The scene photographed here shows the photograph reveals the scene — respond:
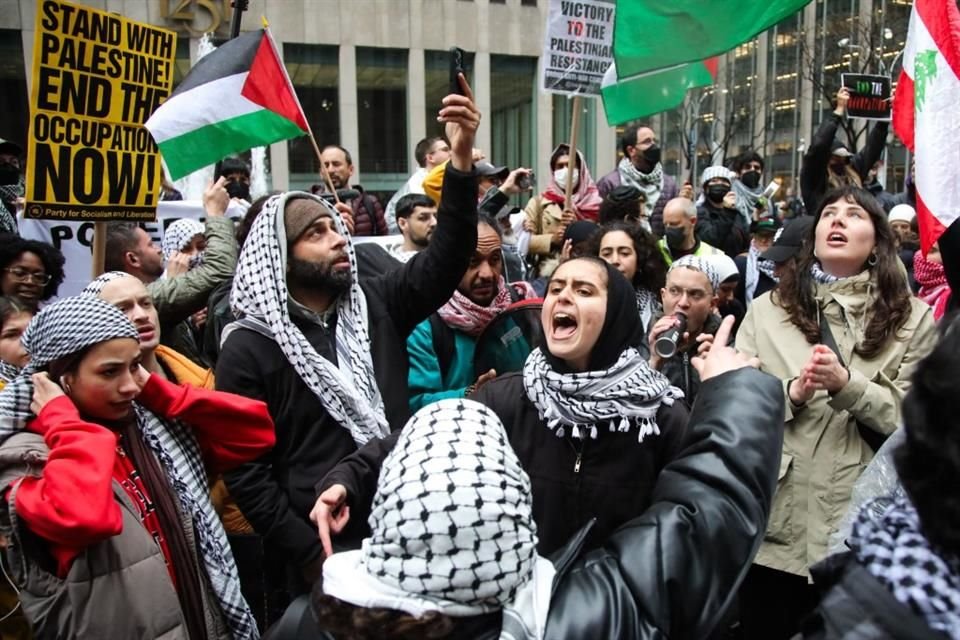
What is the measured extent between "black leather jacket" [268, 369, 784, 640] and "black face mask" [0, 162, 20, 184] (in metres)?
5.97

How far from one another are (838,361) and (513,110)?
2458cm

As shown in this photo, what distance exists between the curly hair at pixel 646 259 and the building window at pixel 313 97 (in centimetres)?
2059

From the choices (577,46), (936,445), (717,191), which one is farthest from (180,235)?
(717,191)

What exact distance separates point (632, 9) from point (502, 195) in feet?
5.58

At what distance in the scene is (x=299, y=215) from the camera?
9.53 feet

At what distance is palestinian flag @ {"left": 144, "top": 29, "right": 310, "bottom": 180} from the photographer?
12.9ft

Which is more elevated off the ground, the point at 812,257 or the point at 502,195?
the point at 502,195

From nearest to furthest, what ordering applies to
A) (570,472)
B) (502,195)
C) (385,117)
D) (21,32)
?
(570,472)
(502,195)
(21,32)
(385,117)

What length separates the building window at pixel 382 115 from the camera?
80.4ft

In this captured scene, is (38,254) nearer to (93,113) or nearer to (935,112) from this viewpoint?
(93,113)

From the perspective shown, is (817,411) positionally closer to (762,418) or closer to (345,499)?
(762,418)

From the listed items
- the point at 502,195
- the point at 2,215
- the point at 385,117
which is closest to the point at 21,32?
the point at 385,117

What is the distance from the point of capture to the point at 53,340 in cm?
215

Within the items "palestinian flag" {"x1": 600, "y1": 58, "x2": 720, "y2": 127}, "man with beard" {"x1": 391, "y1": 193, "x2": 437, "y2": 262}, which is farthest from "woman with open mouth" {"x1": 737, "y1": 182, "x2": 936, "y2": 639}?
"palestinian flag" {"x1": 600, "y1": 58, "x2": 720, "y2": 127}
